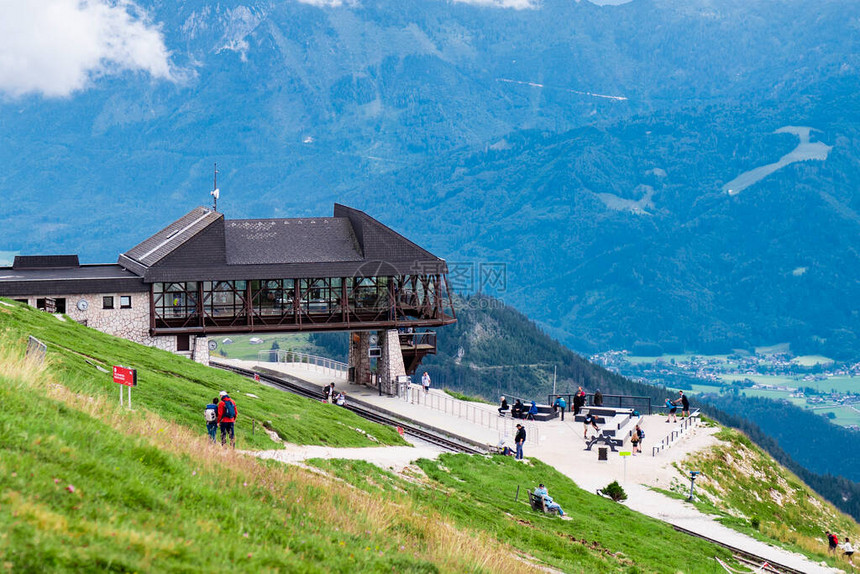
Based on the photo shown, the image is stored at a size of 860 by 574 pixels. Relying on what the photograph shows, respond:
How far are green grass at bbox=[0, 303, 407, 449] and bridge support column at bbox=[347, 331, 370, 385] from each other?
15.8m

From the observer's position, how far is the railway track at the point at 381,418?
51.3m

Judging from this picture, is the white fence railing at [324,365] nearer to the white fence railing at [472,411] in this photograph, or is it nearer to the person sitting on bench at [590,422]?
the white fence railing at [472,411]

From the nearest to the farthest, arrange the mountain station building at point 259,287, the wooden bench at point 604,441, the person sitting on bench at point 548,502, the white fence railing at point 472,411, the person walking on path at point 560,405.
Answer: the person sitting on bench at point 548,502 < the wooden bench at point 604,441 < the white fence railing at point 472,411 < the mountain station building at point 259,287 < the person walking on path at point 560,405

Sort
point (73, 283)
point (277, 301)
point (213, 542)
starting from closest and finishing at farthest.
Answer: point (213, 542)
point (73, 283)
point (277, 301)

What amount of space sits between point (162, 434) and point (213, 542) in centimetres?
639

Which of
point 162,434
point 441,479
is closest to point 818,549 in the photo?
point 441,479

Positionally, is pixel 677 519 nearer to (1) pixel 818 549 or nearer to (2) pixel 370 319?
(1) pixel 818 549

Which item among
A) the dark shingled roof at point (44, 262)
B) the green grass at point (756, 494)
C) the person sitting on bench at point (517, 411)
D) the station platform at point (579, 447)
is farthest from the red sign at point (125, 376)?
the dark shingled roof at point (44, 262)

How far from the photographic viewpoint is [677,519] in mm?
41938

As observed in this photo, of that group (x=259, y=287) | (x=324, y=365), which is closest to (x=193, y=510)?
(x=259, y=287)

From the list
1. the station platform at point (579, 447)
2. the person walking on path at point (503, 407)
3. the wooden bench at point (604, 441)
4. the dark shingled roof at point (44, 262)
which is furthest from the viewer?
the dark shingled roof at point (44, 262)

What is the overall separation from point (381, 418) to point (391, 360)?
7642mm

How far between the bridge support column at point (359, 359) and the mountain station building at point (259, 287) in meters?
0.09

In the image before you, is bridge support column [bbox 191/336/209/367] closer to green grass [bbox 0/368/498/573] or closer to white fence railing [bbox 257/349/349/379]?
white fence railing [bbox 257/349/349/379]
